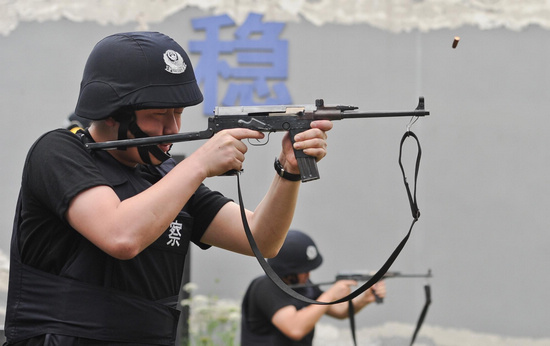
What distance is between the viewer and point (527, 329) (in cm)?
691

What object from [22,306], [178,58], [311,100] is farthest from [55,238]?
[311,100]

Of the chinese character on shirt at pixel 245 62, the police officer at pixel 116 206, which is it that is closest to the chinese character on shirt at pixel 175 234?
the police officer at pixel 116 206

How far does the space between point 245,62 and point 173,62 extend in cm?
455

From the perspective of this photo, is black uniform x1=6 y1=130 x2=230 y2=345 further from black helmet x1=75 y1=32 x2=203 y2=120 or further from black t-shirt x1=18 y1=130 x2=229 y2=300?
black helmet x1=75 y1=32 x2=203 y2=120

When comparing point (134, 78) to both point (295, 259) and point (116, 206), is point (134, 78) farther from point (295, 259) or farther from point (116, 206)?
point (295, 259)

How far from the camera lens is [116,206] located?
2.30 meters

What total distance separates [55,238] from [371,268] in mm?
4764

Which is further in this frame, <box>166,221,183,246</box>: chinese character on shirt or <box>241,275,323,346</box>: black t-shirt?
<box>241,275,323,346</box>: black t-shirt

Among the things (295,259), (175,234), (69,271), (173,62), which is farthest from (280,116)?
(295,259)

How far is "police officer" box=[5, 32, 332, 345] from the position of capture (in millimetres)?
2309

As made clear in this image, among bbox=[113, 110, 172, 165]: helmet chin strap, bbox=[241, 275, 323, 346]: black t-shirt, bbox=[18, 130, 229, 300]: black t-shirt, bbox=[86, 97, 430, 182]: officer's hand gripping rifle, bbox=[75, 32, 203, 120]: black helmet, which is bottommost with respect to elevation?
bbox=[241, 275, 323, 346]: black t-shirt

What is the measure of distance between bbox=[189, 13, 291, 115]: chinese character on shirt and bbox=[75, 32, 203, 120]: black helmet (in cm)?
445

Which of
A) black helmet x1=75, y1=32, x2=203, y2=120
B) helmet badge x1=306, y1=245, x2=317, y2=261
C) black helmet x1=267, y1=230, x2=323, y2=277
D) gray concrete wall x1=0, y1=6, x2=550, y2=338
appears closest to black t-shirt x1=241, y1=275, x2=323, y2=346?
black helmet x1=267, y1=230, x2=323, y2=277

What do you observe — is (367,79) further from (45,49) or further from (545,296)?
(45,49)
